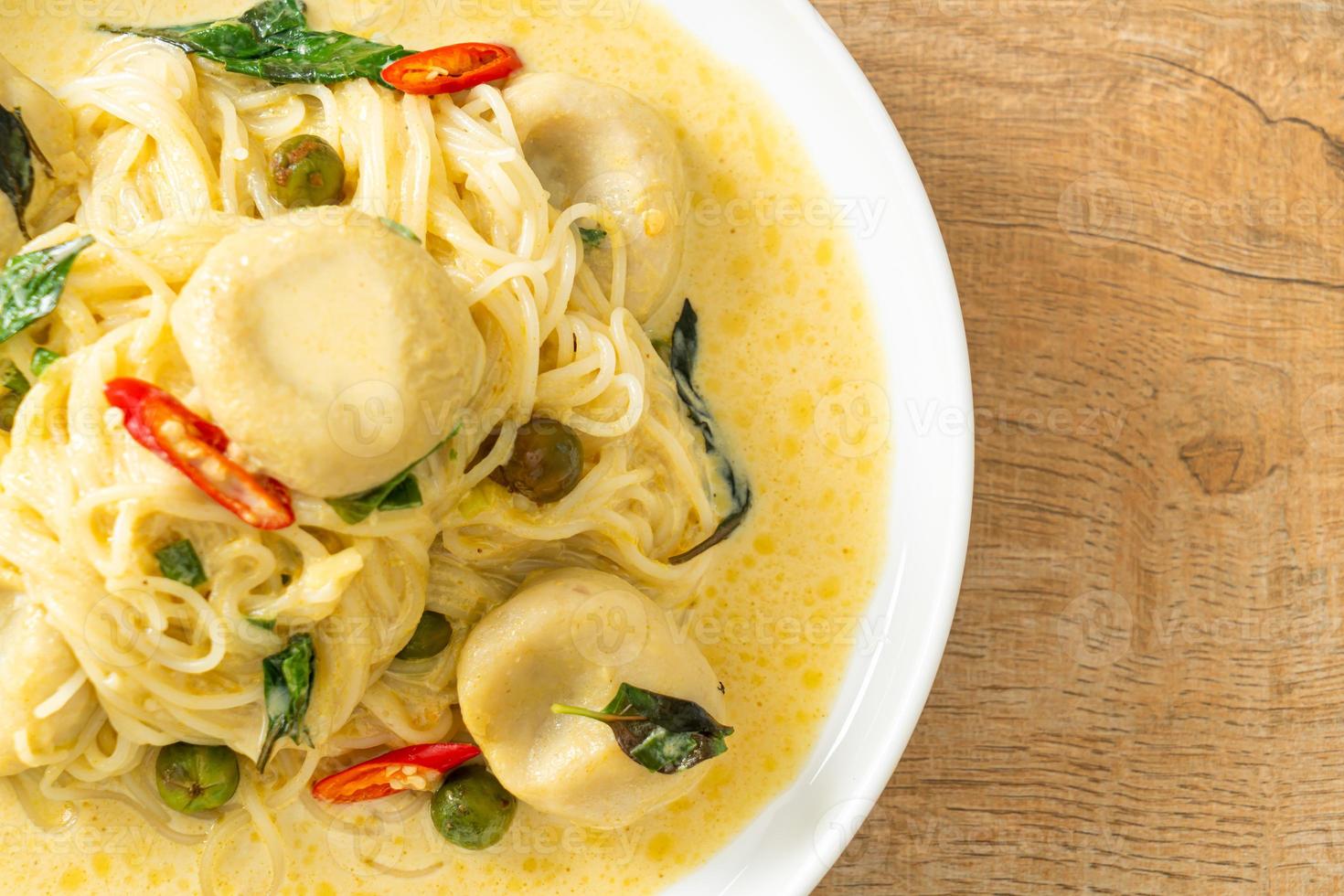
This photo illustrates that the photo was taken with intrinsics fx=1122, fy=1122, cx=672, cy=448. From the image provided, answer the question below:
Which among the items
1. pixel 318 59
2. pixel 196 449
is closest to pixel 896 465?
pixel 196 449

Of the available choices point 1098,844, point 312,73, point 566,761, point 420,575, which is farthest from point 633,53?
point 1098,844

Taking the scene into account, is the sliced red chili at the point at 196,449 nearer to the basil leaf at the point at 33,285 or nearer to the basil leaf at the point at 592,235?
the basil leaf at the point at 33,285

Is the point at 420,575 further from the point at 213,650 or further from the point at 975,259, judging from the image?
the point at 975,259

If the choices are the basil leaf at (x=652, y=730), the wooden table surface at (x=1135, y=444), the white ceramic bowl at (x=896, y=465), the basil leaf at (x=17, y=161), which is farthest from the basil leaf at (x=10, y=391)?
the wooden table surface at (x=1135, y=444)

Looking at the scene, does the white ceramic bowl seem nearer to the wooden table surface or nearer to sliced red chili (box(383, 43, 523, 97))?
the wooden table surface

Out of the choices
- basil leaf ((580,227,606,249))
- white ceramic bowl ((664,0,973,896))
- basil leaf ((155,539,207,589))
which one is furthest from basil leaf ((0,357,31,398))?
white ceramic bowl ((664,0,973,896))

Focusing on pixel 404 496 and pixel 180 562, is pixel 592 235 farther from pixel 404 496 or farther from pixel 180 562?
pixel 180 562
